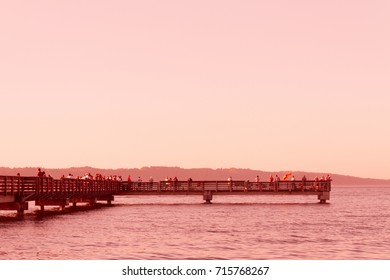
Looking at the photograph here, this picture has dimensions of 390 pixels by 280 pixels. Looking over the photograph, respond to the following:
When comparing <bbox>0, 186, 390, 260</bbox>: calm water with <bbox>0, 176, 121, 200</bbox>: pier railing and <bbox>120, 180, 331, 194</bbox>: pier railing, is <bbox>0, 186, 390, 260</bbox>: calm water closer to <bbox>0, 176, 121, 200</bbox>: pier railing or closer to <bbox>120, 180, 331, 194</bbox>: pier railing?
<bbox>0, 176, 121, 200</bbox>: pier railing

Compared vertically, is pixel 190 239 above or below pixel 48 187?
below

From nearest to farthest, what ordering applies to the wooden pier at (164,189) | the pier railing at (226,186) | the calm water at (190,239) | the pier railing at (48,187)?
the calm water at (190,239), the pier railing at (48,187), the wooden pier at (164,189), the pier railing at (226,186)

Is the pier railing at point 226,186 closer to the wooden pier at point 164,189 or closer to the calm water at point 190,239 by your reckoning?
the wooden pier at point 164,189

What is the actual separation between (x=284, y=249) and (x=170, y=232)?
29.3ft

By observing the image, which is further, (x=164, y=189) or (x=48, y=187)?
(x=164, y=189)

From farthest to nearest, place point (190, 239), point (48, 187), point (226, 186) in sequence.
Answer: point (226, 186) → point (48, 187) → point (190, 239)

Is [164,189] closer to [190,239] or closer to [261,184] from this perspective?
[261,184]

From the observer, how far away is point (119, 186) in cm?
6912

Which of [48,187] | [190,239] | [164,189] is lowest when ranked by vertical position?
[190,239]

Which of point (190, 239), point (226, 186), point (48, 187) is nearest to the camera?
point (190, 239)

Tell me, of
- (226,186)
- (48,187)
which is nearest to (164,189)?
(226,186)

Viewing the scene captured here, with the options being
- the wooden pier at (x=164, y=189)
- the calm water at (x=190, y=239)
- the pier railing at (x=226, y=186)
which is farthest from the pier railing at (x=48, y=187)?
the pier railing at (x=226, y=186)
